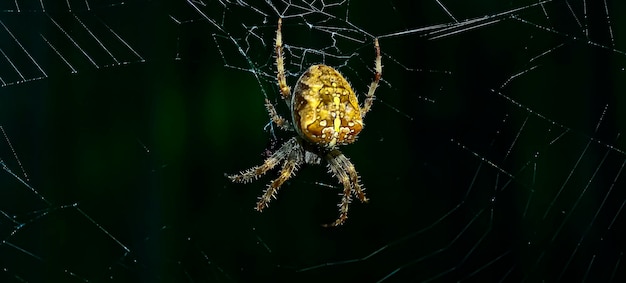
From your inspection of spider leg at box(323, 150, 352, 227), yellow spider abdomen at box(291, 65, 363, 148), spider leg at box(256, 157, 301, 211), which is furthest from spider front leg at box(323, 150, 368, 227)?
yellow spider abdomen at box(291, 65, 363, 148)

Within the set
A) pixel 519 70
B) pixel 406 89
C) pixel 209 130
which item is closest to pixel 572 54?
pixel 519 70

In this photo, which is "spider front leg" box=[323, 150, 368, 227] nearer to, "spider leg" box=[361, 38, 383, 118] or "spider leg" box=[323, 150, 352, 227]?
"spider leg" box=[323, 150, 352, 227]

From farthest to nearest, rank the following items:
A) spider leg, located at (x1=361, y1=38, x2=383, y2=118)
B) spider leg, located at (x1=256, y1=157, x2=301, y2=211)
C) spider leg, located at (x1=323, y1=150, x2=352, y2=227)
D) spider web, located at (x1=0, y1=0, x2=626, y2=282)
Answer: spider web, located at (x1=0, y1=0, x2=626, y2=282) → spider leg, located at (x1=323, y1=150, x2=352, y2=227) → spider leg, located at (x1=256, y1=157, x2=301, y2=211) → spider leg, located at (x1=361, y1=38, x2=383, y2=118)

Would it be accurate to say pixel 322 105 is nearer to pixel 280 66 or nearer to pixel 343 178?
pixel 280 66

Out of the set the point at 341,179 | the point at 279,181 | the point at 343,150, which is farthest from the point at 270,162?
the point at 343,150

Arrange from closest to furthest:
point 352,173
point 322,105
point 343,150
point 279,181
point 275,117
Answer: point 322,105
point 275,117
point 279,181
point 352,173
point 343,150

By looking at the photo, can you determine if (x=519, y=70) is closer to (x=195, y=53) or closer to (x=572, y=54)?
(x=572, y=54)
